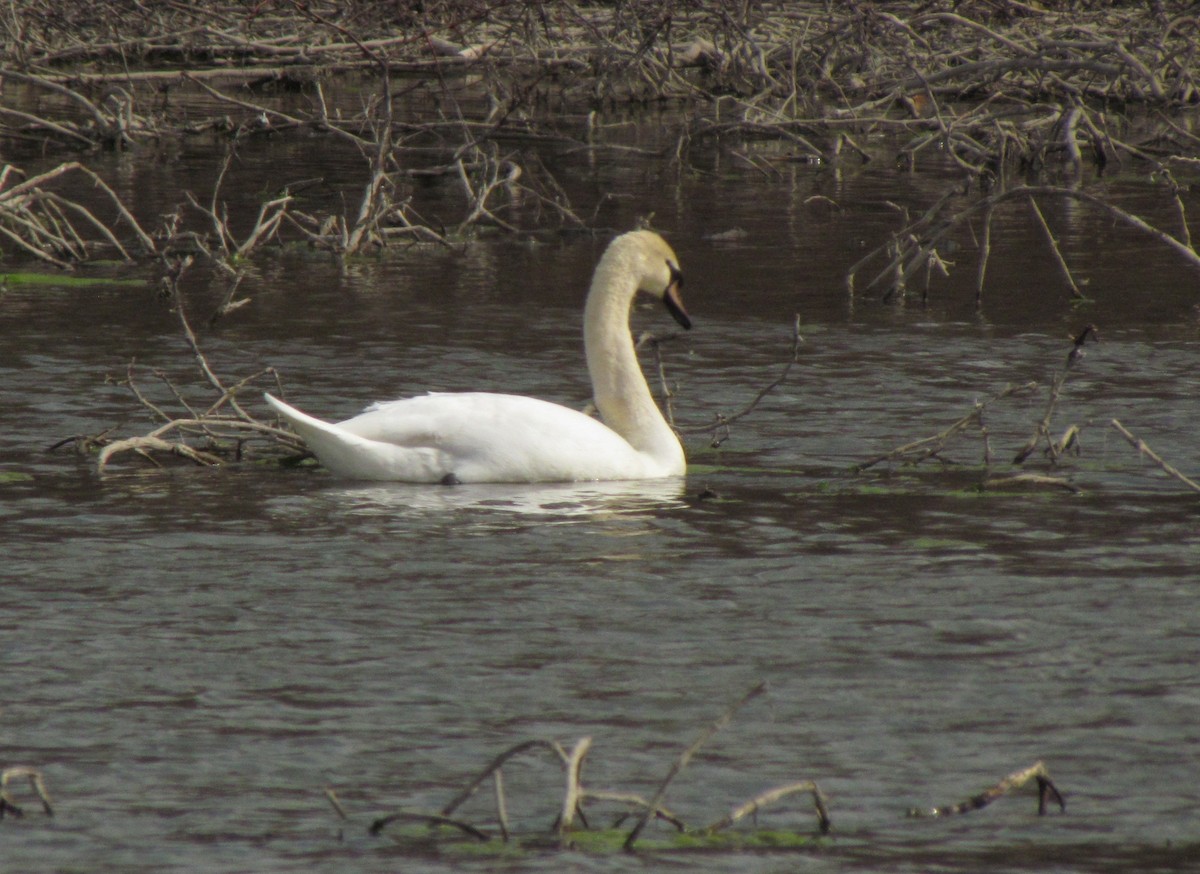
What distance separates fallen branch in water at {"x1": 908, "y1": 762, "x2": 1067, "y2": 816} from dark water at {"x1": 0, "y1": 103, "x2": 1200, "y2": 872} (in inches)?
1.9

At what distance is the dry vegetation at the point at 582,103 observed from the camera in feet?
55.7

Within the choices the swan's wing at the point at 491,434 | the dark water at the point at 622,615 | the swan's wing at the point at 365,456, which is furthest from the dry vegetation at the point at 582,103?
the swan's wing at the point at 365,456

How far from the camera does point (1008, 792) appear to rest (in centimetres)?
562

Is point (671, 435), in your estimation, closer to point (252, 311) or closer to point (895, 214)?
point (252, 311)

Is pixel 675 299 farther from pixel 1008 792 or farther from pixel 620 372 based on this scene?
pixel 1008 792

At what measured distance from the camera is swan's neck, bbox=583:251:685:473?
32.2 feet

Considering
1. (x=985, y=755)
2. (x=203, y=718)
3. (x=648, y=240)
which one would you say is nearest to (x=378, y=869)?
(x=203, y=718)

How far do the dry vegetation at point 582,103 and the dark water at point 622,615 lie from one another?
55.0 inches

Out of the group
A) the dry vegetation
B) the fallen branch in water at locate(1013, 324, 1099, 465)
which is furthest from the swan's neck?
the dry vegetation

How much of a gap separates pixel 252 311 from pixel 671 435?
5.49m

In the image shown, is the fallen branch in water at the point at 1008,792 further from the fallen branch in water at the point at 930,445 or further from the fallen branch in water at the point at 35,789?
the fallen branch in water at the point at 930,445

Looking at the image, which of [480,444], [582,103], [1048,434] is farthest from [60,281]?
[582,103]

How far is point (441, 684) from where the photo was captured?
21.4 feet

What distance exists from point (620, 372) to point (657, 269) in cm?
72
